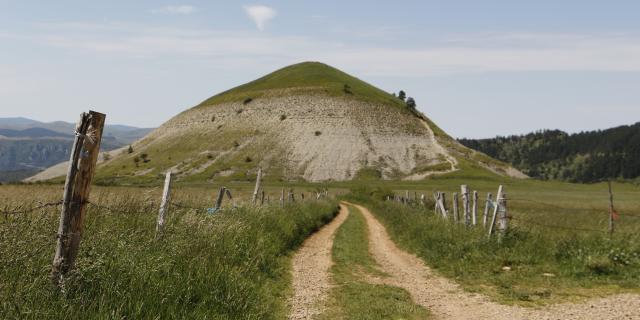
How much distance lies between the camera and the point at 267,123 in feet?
437

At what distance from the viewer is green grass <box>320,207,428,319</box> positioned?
32.3ft

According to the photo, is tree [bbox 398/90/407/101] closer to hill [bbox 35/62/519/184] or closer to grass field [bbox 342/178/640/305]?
hill [bbox 35/62/519/184]

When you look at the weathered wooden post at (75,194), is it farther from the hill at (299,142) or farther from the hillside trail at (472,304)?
the hill at (299,142)

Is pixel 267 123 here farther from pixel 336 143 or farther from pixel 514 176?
pixel 514 176

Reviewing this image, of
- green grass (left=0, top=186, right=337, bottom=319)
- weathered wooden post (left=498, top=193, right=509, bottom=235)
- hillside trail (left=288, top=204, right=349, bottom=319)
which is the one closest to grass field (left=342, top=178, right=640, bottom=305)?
weathered wooden post (left=498, top=193, right=509, bottom=235)

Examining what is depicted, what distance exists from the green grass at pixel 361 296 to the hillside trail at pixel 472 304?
1.36ft

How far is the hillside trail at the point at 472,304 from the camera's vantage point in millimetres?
9641

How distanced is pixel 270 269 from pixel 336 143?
355ft

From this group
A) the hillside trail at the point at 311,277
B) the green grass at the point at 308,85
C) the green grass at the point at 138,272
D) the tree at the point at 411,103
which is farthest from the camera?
the tree at the point at 411,103

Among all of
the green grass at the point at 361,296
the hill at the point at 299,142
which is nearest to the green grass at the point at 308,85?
the hill at the point at 299,142

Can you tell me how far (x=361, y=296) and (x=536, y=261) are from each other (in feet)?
19.1

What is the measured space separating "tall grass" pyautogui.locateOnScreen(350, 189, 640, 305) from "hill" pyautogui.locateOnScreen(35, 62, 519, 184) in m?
89.6

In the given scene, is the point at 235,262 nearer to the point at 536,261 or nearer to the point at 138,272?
the point at 138,272

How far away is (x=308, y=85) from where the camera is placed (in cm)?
15375
